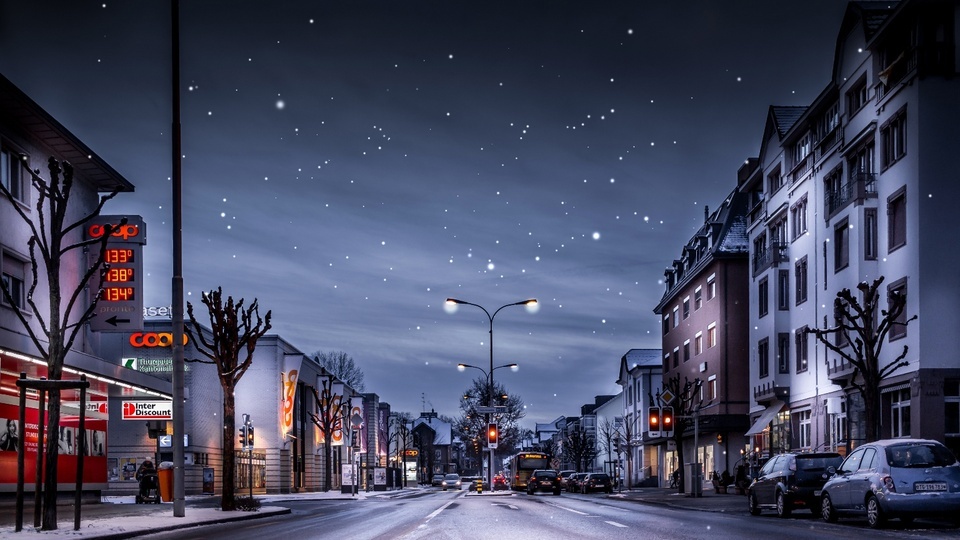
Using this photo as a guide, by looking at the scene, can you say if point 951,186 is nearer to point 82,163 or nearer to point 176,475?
point 176,475

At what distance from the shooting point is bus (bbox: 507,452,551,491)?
262ft

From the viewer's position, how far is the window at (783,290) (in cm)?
5000

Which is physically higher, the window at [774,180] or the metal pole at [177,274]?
the window at [774,180]

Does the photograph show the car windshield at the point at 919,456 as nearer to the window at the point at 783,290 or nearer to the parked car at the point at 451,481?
the window at the point at 783,290

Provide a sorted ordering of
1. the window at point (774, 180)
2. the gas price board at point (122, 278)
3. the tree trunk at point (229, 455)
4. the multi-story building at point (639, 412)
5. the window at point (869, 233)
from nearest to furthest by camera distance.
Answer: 1. the tree trunk at point (229, 455)
2. the gas price board at point (122, 278)
3. the window at point (869, 233)
4. the window at point (774, 180)
5. the multi-story building at point (639, 412)

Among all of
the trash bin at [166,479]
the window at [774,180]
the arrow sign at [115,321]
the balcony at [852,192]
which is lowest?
the trash bin at [166,479]

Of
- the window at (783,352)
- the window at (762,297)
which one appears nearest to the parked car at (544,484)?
the window at (762,297)

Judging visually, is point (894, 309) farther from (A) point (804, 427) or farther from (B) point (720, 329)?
(B) point (720, 329)

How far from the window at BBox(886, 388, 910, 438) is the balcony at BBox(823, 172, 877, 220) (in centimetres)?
679

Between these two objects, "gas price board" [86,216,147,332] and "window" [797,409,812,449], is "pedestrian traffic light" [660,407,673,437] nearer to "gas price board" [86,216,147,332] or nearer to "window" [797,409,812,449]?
"window" [797,409,812,449]

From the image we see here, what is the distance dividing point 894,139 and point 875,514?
766 inches

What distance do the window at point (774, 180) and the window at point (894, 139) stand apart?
14.0 metres

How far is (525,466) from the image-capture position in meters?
82.0

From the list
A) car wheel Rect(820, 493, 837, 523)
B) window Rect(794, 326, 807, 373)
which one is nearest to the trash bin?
car wheel Rect(820, 493, 837, 523)
